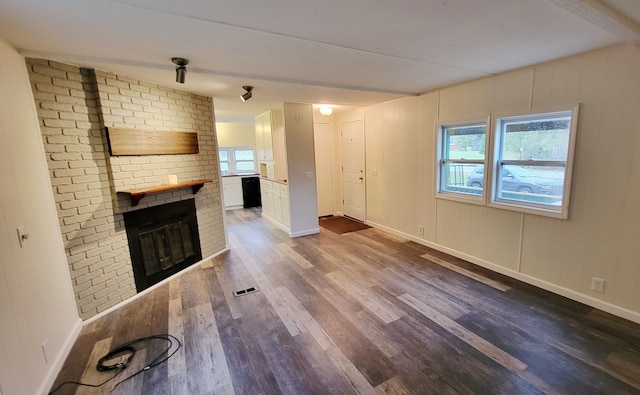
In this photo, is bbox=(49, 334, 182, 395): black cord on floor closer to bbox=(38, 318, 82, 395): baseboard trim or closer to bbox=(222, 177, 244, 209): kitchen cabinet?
bbox=(38, 318, 82, 395): baseboard trim

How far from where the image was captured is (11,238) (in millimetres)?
1713

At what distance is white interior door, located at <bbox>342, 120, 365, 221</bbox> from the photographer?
18.3 feet

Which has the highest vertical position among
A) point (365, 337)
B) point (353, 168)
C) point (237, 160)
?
point (237, 160)

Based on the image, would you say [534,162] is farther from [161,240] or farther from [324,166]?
[161,240]

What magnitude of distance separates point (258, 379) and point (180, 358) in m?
0.68

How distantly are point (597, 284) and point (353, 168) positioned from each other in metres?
4.08

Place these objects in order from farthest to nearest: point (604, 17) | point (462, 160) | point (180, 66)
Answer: point (462, 160) < point (180, 66) < point (604, 17)

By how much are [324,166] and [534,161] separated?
410 centimetres

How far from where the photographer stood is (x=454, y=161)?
12.6 ft

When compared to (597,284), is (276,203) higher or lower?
higher

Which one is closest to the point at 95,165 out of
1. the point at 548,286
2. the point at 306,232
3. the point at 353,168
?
the point at 306,232

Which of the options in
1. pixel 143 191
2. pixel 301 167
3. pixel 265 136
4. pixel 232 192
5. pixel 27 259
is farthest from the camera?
pixel 232 192

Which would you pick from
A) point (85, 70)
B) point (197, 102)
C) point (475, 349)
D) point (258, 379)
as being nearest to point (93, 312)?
point (258, 379)

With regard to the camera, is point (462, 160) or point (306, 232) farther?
point (306, 232)
